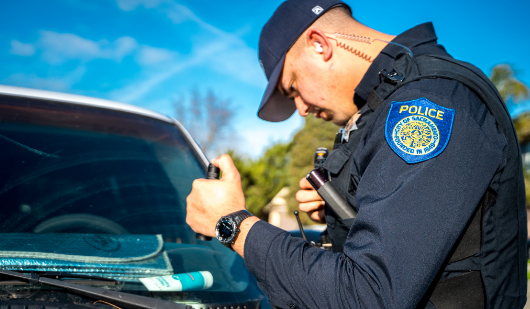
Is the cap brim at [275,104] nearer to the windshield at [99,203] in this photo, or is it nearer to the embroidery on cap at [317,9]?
the embroidery on cap at [317,9]

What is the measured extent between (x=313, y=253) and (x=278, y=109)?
47.3 inches

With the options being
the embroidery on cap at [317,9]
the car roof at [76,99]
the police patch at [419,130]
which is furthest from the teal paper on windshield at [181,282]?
the embroidery on cap at [317,9]

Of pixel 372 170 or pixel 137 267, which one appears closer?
pixel 372 170

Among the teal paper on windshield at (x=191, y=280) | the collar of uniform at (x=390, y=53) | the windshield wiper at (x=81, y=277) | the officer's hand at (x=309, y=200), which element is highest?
the collar of uniform at (x=390, y=53)

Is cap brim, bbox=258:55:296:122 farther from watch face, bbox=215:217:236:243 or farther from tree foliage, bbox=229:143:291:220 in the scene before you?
tree foliage, bbox=229:143:291:220

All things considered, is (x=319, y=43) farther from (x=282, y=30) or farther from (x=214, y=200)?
(x=214, y=200)

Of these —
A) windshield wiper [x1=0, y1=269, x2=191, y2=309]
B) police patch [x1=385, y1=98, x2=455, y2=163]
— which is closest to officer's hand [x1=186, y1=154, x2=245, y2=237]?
windshield wiper [x1=0, y1=269, x2=191, y2=309]

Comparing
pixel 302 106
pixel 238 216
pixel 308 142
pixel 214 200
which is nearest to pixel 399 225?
pixel 238 216

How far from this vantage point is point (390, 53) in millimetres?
1400

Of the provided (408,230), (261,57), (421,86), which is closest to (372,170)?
(408,230)

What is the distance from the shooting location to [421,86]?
1090mm

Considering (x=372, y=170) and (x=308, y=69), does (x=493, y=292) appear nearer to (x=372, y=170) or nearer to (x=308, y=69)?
(x=372, y=170)

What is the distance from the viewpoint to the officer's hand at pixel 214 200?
1.24m

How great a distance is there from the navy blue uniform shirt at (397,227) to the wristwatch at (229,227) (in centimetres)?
7
